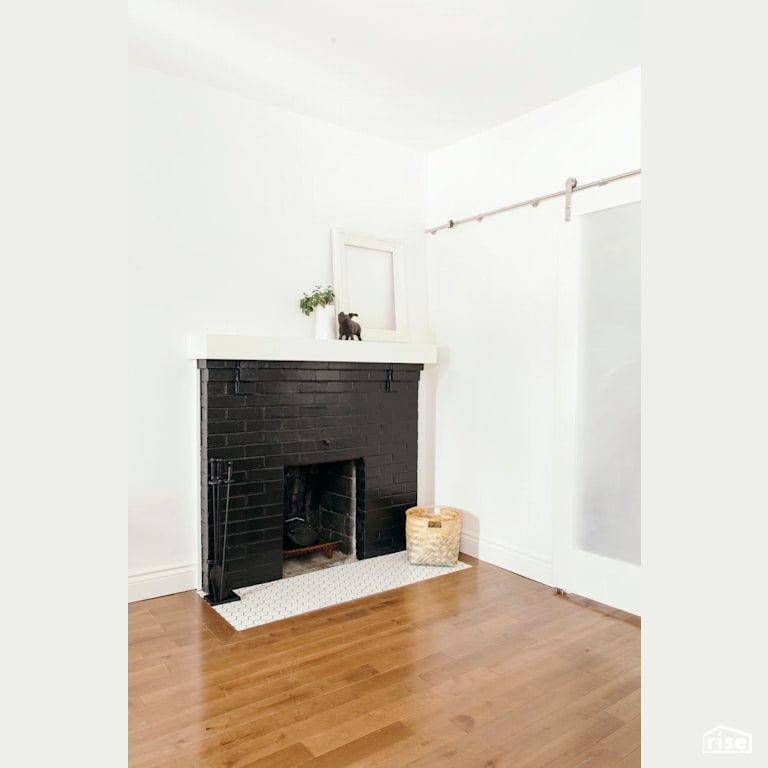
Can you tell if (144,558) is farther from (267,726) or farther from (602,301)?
(602,301)

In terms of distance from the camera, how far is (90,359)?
0.19 m

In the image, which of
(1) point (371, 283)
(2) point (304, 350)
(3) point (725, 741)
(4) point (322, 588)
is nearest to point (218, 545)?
(4) point (322, 588)

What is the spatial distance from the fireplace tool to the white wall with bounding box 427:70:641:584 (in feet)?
4.73

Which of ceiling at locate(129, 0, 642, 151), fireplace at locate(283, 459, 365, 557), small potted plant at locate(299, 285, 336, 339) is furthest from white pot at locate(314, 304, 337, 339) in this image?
ceiling at locate(129, 0, 642, 151)

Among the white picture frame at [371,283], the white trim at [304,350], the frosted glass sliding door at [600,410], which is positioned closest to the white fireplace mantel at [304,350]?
the white trim at [304,350]

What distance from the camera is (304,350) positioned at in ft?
10.2

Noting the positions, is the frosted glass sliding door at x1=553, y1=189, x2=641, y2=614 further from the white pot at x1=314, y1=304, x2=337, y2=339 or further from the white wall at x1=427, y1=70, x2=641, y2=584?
the white pot at x1=314, y1=304, x2=337, y2=339

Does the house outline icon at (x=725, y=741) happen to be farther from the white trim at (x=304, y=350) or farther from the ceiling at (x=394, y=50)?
the white trim at (x=304, y=350)

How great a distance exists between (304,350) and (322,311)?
30 cm

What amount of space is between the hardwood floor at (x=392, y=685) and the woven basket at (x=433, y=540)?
40 cm

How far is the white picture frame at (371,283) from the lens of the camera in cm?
349

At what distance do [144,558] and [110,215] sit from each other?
9.85 feet

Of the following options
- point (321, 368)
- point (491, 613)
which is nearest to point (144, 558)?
point (321, 368)

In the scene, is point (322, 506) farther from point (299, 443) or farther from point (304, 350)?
point (304, 350)
